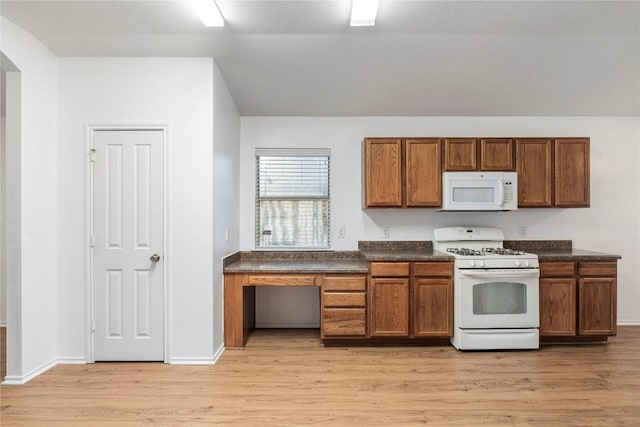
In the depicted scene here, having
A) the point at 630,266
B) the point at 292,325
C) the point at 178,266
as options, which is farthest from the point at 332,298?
the point at 630,266

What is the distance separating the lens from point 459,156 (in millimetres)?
3779

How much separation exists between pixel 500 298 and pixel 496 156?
1.55 meters

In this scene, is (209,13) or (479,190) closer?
(209,13)

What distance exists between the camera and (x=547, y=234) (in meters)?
4.19

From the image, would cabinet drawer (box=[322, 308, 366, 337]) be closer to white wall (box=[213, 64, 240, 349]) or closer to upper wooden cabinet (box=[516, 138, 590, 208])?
white wall (box=[213, 64, 240, 349])

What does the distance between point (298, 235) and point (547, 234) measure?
3.08m

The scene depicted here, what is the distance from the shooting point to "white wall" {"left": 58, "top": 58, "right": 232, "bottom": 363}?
3064 mm

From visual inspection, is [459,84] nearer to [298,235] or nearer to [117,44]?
[298,235]

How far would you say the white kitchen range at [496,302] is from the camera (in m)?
3.34

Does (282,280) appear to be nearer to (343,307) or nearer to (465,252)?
(343,307)

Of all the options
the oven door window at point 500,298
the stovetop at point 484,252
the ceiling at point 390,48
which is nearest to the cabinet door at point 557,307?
the oven door window at point 500,298

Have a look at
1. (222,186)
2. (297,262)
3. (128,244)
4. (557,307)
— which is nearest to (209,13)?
(222,186)

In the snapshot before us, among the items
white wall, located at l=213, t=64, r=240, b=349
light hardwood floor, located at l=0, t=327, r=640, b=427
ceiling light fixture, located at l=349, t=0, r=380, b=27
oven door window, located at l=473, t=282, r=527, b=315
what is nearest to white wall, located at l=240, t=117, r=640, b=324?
white wall, located at l=213, t=64, r=240, b=349

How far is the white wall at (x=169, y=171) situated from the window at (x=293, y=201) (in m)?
1.16
